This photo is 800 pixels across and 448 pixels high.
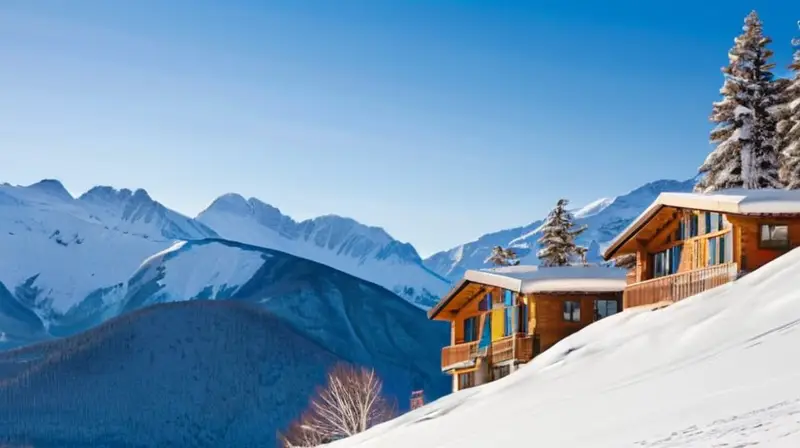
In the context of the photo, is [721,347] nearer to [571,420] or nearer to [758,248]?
[571,420]

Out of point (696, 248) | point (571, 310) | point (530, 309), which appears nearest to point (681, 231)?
point (696, 248)

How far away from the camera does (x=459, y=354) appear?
53.2 meters

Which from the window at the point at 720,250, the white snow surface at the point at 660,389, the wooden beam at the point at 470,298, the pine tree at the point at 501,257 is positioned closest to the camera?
the white snow surface at the point at 660,389

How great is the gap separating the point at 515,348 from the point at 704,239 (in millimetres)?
10212

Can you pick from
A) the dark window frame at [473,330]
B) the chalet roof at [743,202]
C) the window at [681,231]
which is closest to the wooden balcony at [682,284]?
the chalet roof at [743,202]

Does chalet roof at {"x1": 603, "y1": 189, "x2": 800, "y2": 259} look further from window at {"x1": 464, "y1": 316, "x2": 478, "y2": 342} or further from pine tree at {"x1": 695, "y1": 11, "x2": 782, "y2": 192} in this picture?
window at {"x1": 464, "y1": 316, "x2": 478, "y2": 342}

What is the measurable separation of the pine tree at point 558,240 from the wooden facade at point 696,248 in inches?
1032

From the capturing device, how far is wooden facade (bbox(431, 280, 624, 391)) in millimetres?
45469

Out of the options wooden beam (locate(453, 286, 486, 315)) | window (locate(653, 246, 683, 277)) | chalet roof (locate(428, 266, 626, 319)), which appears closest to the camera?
window (locate(653, 246, 683, 277))

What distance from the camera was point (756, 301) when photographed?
27469 mm

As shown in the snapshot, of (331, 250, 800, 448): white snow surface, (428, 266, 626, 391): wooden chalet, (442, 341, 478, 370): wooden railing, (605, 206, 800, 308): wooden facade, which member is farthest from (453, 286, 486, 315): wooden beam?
(331, 250, 800, 448): white snow surface

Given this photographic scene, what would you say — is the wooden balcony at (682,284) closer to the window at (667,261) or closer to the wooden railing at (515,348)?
the window at (667,261)

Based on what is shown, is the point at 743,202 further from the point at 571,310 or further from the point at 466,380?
the point at 466,380

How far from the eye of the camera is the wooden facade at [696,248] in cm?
3388
